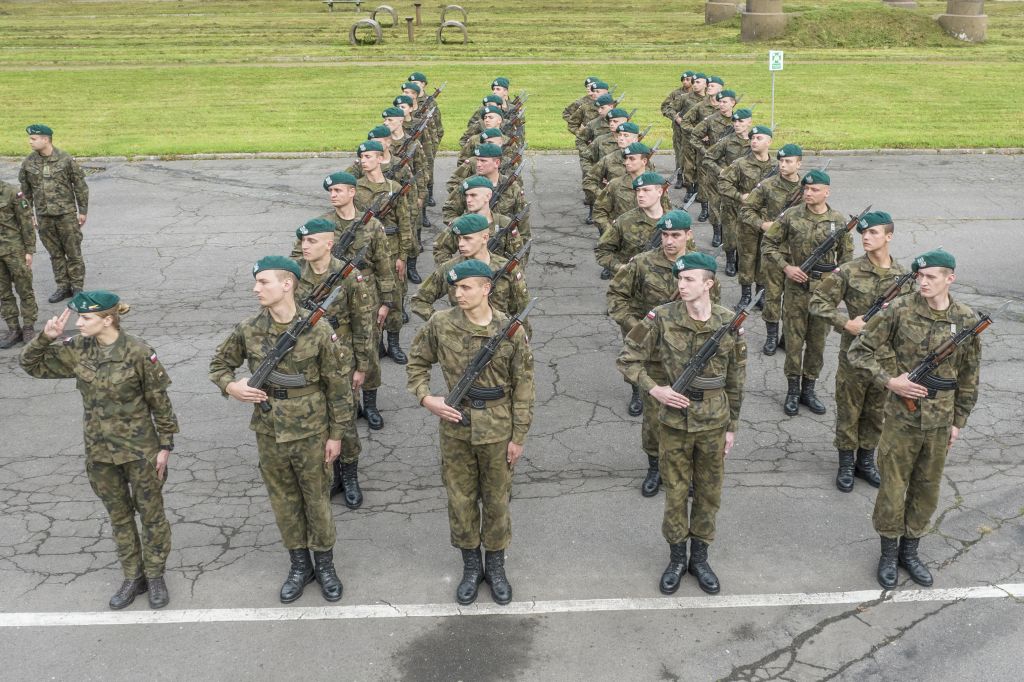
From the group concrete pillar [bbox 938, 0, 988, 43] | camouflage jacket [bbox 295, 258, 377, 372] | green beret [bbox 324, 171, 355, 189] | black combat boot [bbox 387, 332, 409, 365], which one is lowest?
black combat boot [bbox 387, 332, 409, 365]

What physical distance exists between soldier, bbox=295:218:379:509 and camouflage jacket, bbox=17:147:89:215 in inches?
216

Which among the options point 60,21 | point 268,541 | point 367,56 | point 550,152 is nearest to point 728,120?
point 550,152

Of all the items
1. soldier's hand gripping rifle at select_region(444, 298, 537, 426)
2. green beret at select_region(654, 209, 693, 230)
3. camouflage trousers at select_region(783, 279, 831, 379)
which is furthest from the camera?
camouflage trousers at select_region(783, 279, 831, 379)

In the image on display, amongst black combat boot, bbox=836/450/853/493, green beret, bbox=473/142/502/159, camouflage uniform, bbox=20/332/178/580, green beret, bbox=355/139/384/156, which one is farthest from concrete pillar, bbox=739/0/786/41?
camouflage uniform, bbox=20/332/178/580

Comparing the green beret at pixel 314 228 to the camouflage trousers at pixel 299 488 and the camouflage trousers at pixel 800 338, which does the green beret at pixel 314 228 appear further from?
the camouflage trousers at pixel 800 338

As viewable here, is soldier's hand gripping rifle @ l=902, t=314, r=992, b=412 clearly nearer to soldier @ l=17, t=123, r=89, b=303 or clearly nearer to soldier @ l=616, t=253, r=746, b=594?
soldier @ l=616, t=253, r=746, b=594

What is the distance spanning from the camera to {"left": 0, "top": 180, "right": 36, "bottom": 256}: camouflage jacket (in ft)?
34.7

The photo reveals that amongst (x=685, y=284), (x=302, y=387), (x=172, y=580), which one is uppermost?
(x=685, y=284)

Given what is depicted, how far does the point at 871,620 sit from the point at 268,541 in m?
4.20

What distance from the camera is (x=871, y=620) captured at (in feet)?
Result: 19.5

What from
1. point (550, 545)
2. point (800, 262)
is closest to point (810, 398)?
point (800, 262)

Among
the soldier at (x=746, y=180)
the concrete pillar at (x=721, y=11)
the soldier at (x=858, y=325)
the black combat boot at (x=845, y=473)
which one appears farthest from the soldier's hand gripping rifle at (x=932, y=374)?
the concrete pillar at (x=721, y=11)

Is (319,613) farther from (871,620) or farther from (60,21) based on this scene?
(60,21)

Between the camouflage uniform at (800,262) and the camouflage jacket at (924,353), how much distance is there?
7.40 feet
